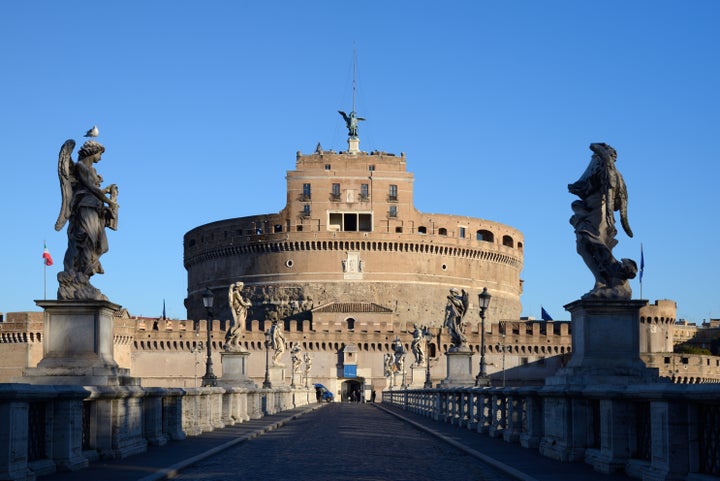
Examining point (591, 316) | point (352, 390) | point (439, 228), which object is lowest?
point (352, 390)

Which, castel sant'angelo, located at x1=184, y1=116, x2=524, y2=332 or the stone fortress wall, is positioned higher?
castel sant'angelo, located at x1=184, y1=116, x2=524, y2=332

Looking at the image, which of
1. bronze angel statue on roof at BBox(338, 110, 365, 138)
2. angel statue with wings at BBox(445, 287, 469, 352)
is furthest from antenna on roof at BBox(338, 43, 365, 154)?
angel statue with wings at BBox(445, 287, 469, 352)

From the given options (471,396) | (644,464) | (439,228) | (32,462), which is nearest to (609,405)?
(644,464)

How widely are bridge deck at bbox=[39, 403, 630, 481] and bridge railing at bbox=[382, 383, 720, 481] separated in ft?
0.71

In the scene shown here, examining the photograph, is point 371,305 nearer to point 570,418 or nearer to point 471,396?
point 471,396

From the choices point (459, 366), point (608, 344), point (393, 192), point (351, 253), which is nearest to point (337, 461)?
point (608, 344)

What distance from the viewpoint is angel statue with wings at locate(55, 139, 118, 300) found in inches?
504

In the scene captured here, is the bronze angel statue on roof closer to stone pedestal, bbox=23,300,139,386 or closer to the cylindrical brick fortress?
the cylindrical brick fortress

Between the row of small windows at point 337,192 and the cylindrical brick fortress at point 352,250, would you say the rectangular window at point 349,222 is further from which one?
the row of small windows at point 337,192

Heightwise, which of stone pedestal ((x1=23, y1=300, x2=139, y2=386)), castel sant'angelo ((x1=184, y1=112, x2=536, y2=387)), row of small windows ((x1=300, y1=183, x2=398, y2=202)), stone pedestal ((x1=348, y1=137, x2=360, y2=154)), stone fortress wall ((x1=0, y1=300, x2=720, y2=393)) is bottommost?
stone fortress wall ((x1=0, y1=300, x2=720, y2=393))

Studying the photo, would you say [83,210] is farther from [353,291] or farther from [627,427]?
[353,291]

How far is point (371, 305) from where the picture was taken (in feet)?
301

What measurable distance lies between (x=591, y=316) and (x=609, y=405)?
200 cm

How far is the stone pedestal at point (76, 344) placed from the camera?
1219cm
